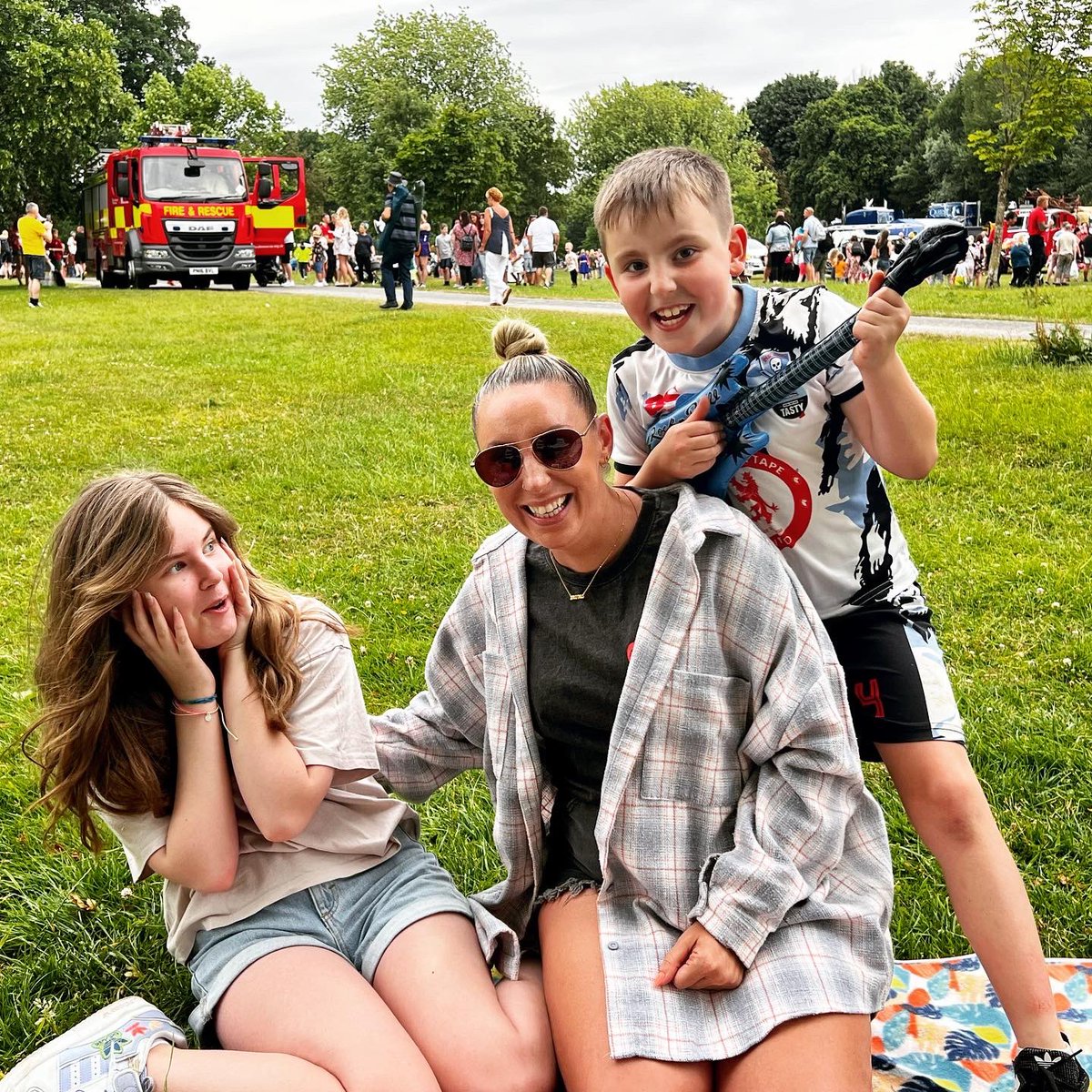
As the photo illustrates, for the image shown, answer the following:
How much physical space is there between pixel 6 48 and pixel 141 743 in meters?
33.8

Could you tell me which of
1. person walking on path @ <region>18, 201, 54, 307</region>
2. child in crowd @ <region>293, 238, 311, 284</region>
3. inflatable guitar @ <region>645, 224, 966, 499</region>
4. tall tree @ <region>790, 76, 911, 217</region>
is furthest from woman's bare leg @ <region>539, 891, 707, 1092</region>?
tall tree @ <region>790, 76, 911, 217</region>

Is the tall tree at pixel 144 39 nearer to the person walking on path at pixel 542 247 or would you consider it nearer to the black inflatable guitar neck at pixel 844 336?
the person walking on path at pixel 542 247

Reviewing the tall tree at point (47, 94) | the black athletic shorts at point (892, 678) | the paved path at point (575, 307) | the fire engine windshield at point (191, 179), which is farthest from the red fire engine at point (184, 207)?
the black athletic shorts at point (892, 678)

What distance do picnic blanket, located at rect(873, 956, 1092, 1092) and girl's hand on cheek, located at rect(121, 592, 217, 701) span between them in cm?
183

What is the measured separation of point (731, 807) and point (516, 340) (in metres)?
1.27

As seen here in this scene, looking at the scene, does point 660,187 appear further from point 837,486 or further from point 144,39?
point 144,39

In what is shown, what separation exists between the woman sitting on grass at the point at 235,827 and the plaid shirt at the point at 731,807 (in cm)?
36

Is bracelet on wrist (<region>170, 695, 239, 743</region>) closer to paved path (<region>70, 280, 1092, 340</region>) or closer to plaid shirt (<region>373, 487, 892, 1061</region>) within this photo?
plaid shirt (<region>373, 487, 892, 1061</region>)

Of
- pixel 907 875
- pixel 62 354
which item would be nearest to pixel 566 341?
pixel 62 354

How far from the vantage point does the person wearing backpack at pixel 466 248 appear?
27.2 m

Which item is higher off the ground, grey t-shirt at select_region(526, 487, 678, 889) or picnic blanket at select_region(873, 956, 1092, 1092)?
grey t-shirt at select_region(526, 487, 678, 889)

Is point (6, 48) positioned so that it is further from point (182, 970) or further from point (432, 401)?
point (182, 970)

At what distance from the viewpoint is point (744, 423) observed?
257 centimetres

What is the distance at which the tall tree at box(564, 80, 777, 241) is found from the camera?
71.0 meters
